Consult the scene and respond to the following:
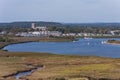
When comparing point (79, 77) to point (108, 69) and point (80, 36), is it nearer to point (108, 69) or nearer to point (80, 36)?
point (108, 69)

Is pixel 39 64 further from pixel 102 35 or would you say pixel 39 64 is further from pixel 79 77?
pixel 102 35

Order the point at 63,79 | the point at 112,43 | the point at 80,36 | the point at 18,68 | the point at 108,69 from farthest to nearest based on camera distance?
the point at 80,36, the point at 112,43, the point at 18,68, the point at 108,69, the point at 63,79

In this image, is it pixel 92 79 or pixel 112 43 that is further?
pixel 112 43

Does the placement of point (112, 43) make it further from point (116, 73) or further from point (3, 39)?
point (116, 73)

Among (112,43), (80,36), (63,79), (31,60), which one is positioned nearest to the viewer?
(63,79)

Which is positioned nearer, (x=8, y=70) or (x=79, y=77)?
(x=79, y=77)

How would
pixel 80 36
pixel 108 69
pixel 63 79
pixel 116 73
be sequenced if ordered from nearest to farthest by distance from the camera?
pixel 63 79
pixel 116 73
pixel 108 69
pixel 80 36

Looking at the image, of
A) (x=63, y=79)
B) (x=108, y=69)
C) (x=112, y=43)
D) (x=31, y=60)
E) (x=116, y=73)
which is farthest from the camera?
(x=112, y=43)

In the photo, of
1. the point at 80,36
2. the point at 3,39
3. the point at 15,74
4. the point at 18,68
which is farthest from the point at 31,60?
the point at 80,36

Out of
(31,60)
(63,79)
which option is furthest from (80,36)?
(63,79)
